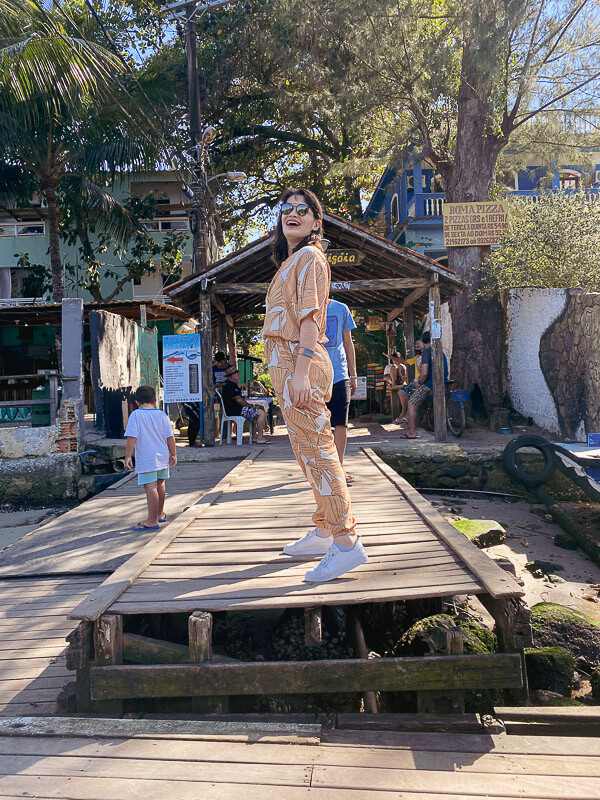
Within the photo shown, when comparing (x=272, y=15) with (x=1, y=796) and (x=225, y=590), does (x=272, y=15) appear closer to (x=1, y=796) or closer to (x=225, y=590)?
(x=225, y=590)

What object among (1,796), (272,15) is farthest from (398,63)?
(1,796)

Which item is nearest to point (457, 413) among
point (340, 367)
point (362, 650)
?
point (340, 367)

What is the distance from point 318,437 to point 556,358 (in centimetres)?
928

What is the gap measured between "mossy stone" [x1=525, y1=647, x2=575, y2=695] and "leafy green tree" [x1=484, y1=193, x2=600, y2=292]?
35.4ft

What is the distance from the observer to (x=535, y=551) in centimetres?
773

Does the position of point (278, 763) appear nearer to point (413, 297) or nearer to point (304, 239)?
point (304, 239)

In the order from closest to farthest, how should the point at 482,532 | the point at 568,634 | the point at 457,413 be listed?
the point at 568,634 < the point at 482,532 < the point at 457,413

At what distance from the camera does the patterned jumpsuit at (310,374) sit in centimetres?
336

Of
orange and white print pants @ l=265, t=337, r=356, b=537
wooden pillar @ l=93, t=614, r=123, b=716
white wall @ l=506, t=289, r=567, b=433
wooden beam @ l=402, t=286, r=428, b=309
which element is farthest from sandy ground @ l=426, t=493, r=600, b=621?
wooden beam @ l=402, t=286, r=428, b=309

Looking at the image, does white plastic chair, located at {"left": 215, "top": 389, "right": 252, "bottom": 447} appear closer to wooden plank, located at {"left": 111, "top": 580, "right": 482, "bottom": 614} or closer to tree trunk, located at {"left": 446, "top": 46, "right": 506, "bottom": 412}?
tree trunk, located at {"left": 446, "top": 46, "right": 506, "bottom": 412}

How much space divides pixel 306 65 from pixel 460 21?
15.5 feet

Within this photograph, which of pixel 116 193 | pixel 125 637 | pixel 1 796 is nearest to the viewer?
pixel 1 796

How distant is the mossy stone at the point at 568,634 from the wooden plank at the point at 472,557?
2.61 ft

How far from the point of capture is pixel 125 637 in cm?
300
